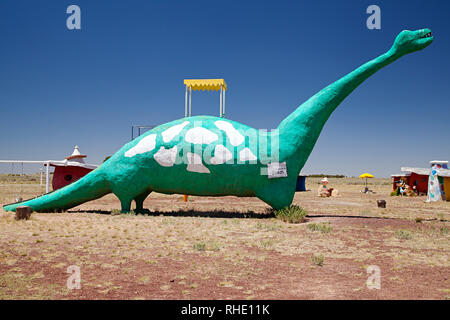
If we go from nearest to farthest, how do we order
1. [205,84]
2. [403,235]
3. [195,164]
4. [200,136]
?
[403,235] → [195,164] → [200,136] → [205,84]

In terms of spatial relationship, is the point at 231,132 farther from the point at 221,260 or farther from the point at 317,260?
the point at 317,260

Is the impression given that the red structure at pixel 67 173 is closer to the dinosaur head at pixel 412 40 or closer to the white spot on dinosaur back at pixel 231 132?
the white spot on dinosaur back at pixel 231 132

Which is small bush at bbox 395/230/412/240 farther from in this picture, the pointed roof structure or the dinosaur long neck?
the pointed roof structure

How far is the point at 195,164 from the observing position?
9547 millimetres

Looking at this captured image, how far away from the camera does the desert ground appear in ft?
12.3

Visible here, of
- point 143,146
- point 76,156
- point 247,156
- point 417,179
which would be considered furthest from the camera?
point 417,179

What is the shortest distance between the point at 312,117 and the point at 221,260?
580 cm

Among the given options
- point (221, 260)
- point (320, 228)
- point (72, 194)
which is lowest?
point (221, 260)

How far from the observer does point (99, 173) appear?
398 inches

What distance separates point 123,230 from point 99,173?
349 centimetres

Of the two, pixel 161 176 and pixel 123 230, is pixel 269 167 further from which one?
pixel 123 230

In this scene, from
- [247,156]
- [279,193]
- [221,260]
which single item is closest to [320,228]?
[279,193]
